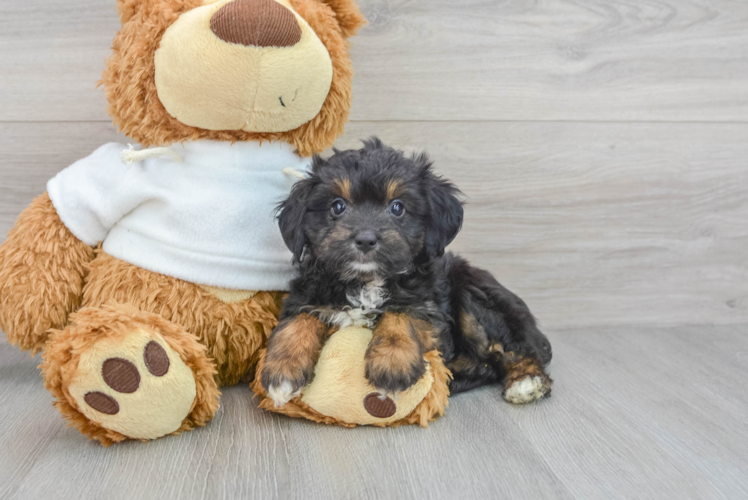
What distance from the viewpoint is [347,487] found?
1526 mm

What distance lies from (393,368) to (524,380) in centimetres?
61

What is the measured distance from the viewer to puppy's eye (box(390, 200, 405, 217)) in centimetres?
186

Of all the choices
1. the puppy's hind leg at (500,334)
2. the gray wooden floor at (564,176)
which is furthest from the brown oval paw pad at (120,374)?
the puppy's hind leg at (500,334)

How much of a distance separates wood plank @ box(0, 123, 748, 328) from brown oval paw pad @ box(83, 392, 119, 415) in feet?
4.70

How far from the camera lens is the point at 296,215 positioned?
1.85 m

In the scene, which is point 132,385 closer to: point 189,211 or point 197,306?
point 197,306

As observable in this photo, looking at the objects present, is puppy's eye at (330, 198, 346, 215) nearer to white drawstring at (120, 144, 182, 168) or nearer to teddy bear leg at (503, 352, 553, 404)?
white drawstring at (120, 144, 182, 168)

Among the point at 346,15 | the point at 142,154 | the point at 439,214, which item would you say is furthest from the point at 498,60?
the point at 142,154

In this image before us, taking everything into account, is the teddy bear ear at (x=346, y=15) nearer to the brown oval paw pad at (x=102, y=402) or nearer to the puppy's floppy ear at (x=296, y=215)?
the puppy's floppy ear at (x=296, y=215)

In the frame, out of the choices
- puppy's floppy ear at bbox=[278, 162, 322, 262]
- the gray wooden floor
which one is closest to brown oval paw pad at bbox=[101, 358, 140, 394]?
the gray wooden floor

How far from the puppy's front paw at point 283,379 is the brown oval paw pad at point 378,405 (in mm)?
196

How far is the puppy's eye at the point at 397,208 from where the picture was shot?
73.4 inches

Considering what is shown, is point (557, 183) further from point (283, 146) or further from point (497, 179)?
point (283, 146)

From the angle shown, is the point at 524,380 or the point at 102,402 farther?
the point at 524,380
